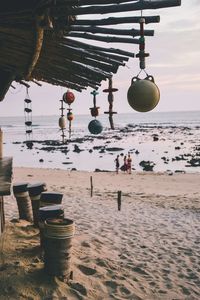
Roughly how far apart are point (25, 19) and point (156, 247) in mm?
7176

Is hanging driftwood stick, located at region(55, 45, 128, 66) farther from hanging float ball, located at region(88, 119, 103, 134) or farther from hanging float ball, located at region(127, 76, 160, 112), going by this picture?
hanging float ball, located at region(88, 119, 103, 134)

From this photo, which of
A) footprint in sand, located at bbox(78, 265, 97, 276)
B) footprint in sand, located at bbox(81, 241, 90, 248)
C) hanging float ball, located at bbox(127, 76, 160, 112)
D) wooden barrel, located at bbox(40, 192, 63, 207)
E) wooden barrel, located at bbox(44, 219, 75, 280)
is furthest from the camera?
footprint in sand, located at bbox(81, 241, 90, 248)

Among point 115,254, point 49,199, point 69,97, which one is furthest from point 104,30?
point 69,97

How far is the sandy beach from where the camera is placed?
18.6 ft

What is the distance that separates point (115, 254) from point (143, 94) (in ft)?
16.0

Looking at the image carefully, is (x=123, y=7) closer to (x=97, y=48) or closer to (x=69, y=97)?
Answer: (x=97, y=48)

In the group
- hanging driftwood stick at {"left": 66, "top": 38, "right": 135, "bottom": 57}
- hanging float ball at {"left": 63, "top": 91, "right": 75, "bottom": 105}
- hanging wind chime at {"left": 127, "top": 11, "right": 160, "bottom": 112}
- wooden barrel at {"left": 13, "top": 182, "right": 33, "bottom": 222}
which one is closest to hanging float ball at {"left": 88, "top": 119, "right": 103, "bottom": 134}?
hanging float ball at {"left": 63, "top": 91, "right": 75, "bottom": 105}

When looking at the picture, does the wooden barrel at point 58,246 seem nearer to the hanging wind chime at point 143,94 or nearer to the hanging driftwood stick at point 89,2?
the hanging wind chime at point 143,94

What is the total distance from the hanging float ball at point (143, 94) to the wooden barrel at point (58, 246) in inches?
90.8

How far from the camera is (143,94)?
4.36m

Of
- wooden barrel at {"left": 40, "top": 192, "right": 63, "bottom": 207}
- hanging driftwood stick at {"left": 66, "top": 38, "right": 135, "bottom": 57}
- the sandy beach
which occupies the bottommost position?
the sandy beach

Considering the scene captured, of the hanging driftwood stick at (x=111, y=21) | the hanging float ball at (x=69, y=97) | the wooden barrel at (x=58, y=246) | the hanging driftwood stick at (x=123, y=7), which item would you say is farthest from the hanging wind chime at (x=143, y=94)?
the hanging float ball at (x=69, y=97)

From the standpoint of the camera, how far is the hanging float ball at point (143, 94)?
4.37 meters

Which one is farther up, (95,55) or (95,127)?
(95,55)
